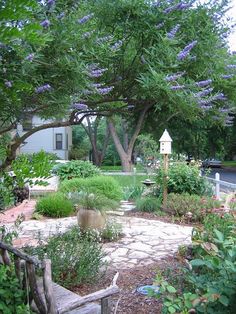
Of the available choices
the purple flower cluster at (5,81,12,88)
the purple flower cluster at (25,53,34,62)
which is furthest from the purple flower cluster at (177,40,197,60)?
the purple flower cluster at (5,81,12,88)

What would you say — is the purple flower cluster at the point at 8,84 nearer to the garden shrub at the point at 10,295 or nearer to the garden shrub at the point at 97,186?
the garden shrub at the point at 10,295

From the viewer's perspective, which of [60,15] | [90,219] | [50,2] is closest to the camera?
[50,2]

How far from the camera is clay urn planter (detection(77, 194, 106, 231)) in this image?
6180mm

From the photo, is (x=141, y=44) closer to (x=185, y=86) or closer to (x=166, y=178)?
(x=185, y=86)

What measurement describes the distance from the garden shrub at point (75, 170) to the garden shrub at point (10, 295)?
9.64 meters

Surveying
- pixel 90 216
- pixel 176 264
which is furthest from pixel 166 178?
pixel 176 264

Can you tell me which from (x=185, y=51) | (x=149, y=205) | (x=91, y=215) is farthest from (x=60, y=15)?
(x=149, y=205)

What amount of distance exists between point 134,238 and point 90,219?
83 cm

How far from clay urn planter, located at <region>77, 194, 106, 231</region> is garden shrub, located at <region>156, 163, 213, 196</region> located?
371 cm

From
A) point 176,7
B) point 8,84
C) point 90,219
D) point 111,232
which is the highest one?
point 176,7

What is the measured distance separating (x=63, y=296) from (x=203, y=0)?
2.69m

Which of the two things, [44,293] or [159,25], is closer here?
[44,293]

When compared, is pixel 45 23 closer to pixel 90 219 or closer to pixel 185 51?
pixel 185 51

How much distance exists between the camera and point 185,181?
9836 millimetres
